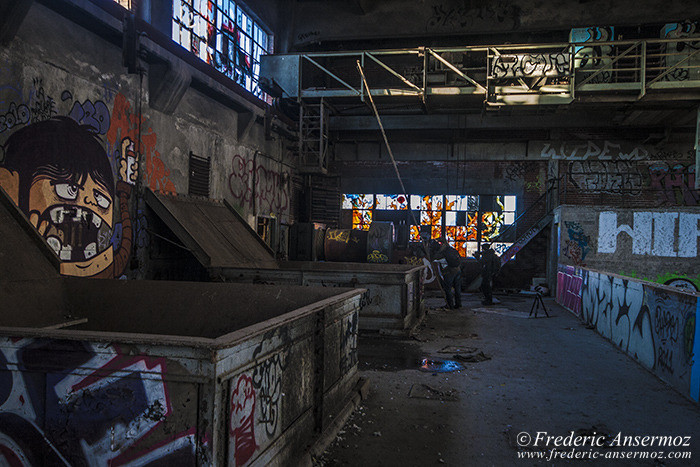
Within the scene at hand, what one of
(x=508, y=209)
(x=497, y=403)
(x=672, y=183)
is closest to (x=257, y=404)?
(x=497, y=403)

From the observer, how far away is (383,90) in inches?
531

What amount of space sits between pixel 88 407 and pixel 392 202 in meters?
16.7

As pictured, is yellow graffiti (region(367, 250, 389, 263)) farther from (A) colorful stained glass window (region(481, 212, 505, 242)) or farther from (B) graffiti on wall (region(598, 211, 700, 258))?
(B) graffiti on wall (region(598, 211, 700, 258))

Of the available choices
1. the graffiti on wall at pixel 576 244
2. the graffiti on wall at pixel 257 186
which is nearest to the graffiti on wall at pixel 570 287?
the graffiti on wall at pixel 576 244

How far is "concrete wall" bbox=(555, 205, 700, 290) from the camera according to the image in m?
14.7

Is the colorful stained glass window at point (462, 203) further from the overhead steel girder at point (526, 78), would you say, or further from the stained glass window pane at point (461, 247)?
the overhead steel girder at point (526, 78)

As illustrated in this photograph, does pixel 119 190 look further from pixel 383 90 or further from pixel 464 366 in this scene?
pixel 383 90

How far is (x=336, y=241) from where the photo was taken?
1488cm

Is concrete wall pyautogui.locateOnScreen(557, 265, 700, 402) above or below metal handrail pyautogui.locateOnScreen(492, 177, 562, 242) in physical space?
below

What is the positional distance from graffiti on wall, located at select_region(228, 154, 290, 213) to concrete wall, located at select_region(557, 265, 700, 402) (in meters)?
8.68

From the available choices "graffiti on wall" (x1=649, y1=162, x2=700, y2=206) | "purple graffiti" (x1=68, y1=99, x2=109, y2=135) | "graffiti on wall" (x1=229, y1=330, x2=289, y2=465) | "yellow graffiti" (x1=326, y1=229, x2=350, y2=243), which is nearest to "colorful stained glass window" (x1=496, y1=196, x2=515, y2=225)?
"graffiti on wall" (x1=649, y1=162, x2=700, y2=206)

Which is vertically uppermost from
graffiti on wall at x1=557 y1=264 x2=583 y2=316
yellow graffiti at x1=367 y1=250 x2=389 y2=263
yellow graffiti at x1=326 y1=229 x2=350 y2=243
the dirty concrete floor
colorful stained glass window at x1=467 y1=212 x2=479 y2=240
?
colorful stained glass window at x1=467 y1=212 x2=479 y2=240

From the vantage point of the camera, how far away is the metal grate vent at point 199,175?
1044cm

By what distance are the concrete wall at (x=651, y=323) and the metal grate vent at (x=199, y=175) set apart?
8.58 metres
